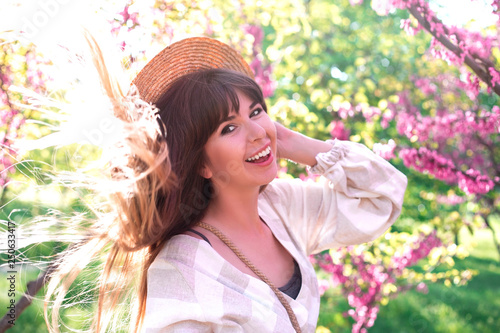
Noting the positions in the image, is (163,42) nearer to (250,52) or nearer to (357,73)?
(250,52)

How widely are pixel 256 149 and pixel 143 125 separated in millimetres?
430

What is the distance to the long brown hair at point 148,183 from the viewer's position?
1.53 metres

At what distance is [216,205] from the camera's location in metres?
1.90

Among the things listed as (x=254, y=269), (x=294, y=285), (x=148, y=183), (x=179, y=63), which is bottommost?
(x=294, y=285)

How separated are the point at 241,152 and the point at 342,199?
58 cm

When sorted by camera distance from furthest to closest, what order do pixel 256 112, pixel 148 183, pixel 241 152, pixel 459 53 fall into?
pixel 459 53 → pixel 256 112 → pixel 241 152 → pixel 148 183

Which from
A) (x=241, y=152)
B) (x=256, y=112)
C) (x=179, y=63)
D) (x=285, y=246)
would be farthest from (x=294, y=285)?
(x=179, y=63)

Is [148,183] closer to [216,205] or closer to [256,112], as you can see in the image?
[216,205]

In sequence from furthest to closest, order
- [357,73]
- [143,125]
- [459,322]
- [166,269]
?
[459,322], [357,73], [166,269], [143,125]

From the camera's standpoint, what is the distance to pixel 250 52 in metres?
3.53

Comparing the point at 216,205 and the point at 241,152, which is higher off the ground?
the point at 241,152

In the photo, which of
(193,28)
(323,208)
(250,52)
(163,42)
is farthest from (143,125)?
(250,52)

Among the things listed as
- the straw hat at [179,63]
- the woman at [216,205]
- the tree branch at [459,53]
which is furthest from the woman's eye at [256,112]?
the tree branch at [459,53]

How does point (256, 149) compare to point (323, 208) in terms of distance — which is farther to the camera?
point (323, 208)
